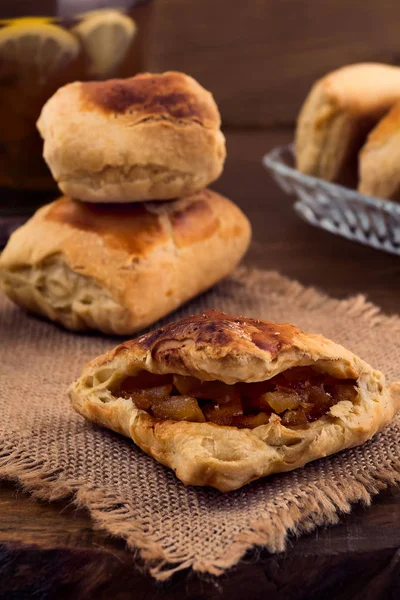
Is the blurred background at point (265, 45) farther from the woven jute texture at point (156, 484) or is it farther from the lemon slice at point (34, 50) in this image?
the woven jute texture at point (156, 484)

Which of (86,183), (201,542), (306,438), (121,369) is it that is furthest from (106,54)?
(201,542)

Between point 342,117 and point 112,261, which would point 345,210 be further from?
point 112,261

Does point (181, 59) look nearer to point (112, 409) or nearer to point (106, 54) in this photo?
point (106, 54)

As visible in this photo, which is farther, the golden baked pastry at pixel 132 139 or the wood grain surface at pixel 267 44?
the wood grain surface at pixel 267 44

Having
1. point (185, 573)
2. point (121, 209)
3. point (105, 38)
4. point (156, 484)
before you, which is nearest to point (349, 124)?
point (105, 38)

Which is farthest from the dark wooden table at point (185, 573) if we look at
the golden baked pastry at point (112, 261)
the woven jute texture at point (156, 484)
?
the golden baked pastry at point (112, 261)

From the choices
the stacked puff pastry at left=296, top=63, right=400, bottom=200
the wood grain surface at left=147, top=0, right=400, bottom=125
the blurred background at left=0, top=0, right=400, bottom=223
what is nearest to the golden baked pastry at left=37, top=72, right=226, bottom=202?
the stacked puff pastry at left=296, top=63, right=400, bottom=200

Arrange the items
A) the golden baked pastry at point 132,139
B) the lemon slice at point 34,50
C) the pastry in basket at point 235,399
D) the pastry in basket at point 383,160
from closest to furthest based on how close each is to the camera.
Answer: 1. the pastry in basket at point 235,399
2. the golden baked pastry at point 132,139
3. the lemon slice at point 34,50
4. the pastry in basket at point 383,160
